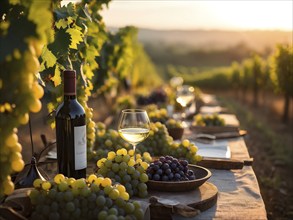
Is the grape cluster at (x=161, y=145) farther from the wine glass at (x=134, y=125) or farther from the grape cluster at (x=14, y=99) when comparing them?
the grape cluster at (x=14, y=99)

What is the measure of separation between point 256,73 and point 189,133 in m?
16.2

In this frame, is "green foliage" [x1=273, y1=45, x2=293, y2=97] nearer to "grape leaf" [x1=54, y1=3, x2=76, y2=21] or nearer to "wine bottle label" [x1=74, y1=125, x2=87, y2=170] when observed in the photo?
"grape leaf" [x1=54, y1=3, x2=76, y2=21]

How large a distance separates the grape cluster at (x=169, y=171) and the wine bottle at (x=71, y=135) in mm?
344

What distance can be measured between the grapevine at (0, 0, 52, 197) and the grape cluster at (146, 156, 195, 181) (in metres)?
0.82

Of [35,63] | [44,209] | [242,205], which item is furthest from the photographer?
[242,205]

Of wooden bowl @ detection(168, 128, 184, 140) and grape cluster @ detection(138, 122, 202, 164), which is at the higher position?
grape cluster @ detection(138, 122, 202, 164)

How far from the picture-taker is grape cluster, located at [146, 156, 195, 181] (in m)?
2.16

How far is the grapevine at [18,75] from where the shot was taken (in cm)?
133

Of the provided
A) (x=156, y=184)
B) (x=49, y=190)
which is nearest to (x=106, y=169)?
(x=156, y=184)

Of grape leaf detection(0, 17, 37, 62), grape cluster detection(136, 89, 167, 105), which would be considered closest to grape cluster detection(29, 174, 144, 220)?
grape leaf detection(0, 17, 37, 62)

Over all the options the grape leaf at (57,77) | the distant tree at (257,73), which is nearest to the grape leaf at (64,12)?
the grape leaf at (57,77)

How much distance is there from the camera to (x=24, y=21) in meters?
1.45

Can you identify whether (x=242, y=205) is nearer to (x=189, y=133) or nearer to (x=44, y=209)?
(x=44, y=209)

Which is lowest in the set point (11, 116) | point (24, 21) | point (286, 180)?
point (286, 180)
